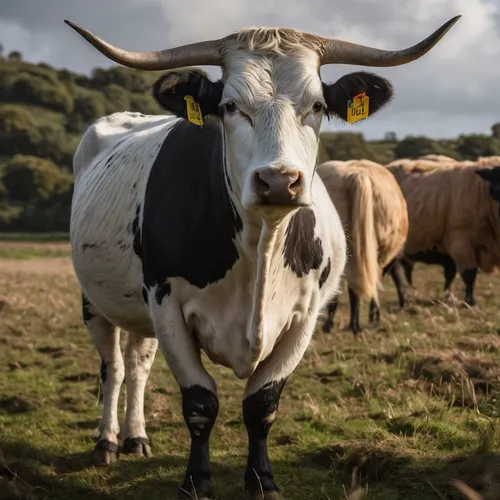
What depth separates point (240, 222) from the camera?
171 inches

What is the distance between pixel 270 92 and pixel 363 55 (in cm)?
70

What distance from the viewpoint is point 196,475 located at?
4418 mm

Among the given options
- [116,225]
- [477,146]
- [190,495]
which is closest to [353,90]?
[116,225]

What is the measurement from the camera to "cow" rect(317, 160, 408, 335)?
9.78m

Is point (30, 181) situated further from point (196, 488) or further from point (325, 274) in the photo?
point (196, 488)

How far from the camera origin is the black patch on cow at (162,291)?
180 inches

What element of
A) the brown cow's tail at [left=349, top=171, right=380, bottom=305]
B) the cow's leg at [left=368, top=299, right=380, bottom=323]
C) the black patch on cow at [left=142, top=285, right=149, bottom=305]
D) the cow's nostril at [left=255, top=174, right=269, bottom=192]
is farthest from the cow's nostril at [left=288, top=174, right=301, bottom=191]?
the cow's leg at [left=368, top=299, right=380, bottom=323]

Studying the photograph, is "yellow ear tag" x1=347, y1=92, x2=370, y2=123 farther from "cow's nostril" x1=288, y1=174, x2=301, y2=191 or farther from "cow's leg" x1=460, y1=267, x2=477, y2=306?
"cow's leg" x1=460, y1=267, x2=477, y2=306

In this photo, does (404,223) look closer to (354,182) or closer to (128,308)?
(354,182)

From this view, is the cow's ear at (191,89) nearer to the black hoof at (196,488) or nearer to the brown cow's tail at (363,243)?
the black hoof at (196,488)

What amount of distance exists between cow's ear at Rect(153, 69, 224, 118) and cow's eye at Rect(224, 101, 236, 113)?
19 cm

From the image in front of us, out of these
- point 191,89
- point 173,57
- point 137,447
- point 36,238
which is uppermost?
point 173,57

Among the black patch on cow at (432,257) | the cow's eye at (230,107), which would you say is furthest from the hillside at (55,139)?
the cow's eye at (230,107)

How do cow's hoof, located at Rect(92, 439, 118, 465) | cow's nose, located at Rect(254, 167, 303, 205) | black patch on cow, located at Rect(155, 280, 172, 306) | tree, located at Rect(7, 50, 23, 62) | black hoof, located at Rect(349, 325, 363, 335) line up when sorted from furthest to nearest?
tree, located at Rect(7, 50, 23, 62)
black hoof, located at Rect(349, 325, 363, 335)
cow's hoof, located at Rect(92, 439, 118, 465)
black patch on cow, located at Rect(155, 280, 172, 306)
cow's nose, located at Rect(254, 167, 303, 205)
